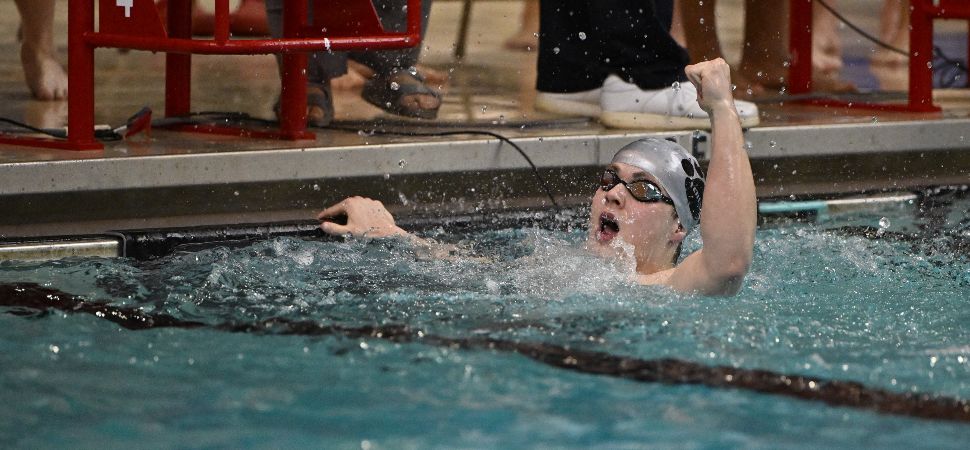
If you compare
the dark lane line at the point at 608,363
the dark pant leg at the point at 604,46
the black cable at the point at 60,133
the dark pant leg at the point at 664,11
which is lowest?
the dark lane line at the point at 608,363

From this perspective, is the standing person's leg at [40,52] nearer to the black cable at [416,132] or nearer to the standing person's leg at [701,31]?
the black cable at [416,132]

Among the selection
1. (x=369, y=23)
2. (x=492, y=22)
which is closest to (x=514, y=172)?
(x=369, y=23)

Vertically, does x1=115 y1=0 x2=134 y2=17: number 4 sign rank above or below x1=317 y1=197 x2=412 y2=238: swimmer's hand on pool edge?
above

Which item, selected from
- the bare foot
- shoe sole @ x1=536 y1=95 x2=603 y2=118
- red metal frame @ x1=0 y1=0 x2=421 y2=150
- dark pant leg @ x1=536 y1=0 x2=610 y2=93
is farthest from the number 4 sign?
shoe sole @ x1=536 y1=95 x2=603 y2=118

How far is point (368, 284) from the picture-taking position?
275cm

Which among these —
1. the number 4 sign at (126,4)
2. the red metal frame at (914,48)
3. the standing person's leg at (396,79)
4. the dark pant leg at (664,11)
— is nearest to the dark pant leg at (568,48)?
the dark pant leg at (664,11)

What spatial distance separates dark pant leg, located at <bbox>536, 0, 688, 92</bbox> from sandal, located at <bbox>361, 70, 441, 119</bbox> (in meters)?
0.42

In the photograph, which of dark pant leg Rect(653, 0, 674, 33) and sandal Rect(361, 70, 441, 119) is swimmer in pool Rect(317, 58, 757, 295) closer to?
sandal Rect(361, 70, 441, 119)

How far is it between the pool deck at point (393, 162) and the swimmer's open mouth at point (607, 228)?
985mm

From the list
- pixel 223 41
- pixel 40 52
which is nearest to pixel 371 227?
pixel 223 41

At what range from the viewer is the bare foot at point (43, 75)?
4523mm

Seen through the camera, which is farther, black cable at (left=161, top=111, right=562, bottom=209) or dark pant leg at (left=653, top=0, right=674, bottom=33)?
dark pant leg at (left=653, top=0, right=674, bottom=33)

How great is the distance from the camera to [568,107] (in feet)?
14.4

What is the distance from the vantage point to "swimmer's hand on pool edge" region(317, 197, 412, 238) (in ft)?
10.1
